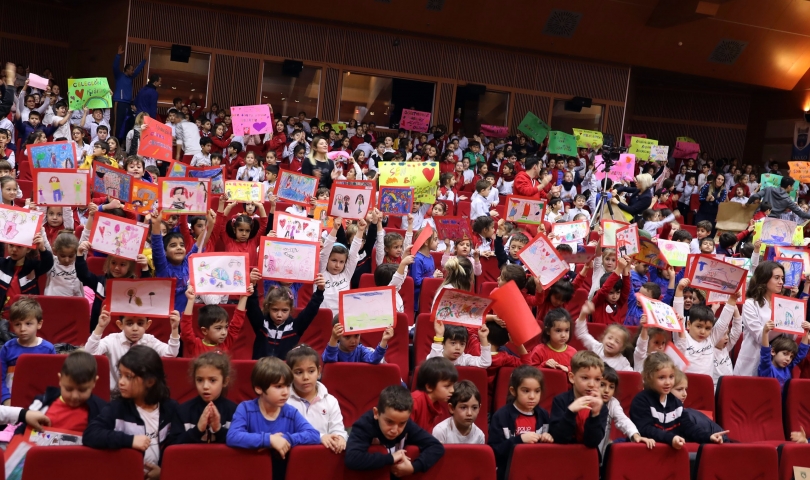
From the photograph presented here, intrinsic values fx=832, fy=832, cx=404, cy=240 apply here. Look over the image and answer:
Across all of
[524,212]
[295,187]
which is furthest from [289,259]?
[524,212]

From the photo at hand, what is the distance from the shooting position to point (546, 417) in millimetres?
4230

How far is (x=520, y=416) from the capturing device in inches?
165

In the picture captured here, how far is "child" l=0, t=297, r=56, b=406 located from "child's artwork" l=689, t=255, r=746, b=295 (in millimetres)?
4339

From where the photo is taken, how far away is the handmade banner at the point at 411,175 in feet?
26.5

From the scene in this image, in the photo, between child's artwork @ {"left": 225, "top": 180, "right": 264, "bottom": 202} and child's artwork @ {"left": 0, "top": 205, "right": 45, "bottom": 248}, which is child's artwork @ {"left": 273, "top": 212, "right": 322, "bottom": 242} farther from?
child's artwork @ {"left": 0, "top": 205, "right": 45, "bottom": 248}

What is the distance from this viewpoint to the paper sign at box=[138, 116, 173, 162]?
7.76 m

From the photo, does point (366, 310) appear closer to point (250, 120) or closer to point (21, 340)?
point (21, 340)

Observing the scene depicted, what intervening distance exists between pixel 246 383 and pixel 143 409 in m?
0.88

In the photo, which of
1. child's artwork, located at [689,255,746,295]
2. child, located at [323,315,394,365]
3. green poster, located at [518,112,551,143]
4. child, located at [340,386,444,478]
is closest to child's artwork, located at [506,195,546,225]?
child's artwork, located at [689,255,746,295]

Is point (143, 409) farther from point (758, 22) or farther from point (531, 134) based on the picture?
point (758, 22)

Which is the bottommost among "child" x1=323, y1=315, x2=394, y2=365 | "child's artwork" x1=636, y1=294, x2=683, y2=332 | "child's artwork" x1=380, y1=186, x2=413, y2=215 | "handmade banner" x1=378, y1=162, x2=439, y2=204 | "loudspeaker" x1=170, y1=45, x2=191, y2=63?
"child" x1=323, y1=315, x2=394, y2=365

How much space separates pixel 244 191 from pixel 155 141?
3.62ft

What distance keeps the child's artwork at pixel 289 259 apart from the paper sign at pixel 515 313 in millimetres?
1210

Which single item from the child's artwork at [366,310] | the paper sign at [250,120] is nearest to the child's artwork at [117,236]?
the child's artwork at [366,310]
